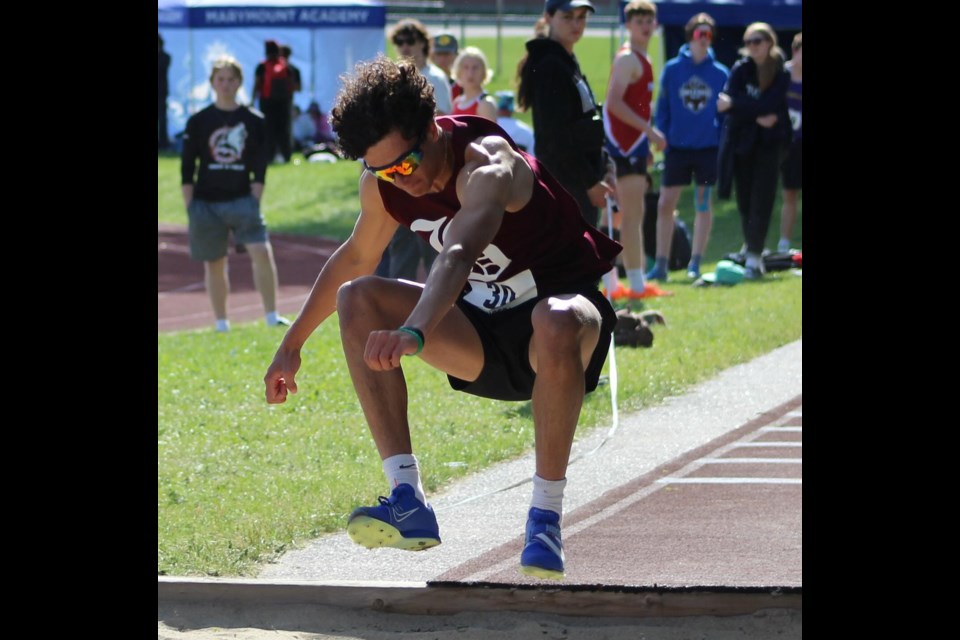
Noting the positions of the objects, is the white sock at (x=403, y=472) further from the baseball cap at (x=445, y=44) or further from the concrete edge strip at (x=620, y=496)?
the baseball cap at (x=445, y=44)

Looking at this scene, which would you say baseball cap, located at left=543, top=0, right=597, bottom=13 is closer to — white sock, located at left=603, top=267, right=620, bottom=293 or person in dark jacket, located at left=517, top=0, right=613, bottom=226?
person in dark jacket, located at left=517, top=0, right=613, bottom=226

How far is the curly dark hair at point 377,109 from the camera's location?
483 cm

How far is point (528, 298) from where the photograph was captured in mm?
5297

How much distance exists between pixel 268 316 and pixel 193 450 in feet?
15.1

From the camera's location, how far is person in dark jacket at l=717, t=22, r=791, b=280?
13219 mm

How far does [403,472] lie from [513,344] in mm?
592

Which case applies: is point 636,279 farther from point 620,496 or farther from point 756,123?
point 620,496

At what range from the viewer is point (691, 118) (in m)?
13.2

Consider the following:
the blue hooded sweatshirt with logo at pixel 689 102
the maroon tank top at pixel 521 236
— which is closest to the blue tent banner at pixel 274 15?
the blue hooded sweatshirt with logo at pixel 689 102

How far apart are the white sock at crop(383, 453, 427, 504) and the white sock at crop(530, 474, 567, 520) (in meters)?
0.39

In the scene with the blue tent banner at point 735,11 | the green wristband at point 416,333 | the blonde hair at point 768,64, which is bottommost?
the green wristband at point 416,333

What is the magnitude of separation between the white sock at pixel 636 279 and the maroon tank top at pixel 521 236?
703 cm
